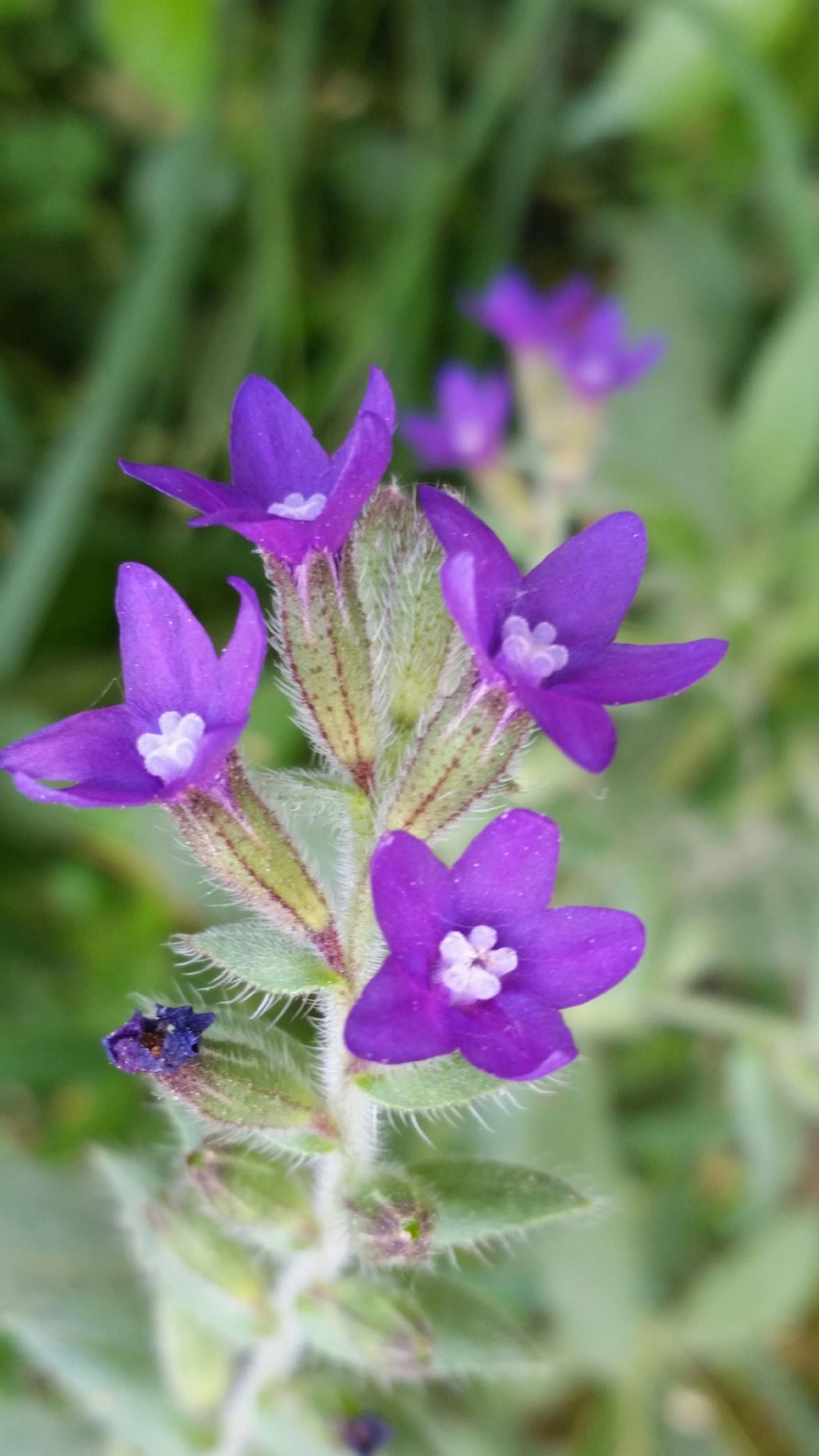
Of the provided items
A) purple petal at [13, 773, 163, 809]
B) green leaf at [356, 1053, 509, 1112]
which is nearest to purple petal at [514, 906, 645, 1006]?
green leaf at [356, 1053, 509, 1112]

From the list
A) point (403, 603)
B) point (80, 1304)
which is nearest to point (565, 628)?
point (403, 603)

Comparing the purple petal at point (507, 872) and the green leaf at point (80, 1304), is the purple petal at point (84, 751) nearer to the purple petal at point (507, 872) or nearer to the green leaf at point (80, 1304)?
the purple petal at point (507, 872)

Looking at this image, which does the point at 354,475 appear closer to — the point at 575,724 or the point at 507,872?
the point at 575,724

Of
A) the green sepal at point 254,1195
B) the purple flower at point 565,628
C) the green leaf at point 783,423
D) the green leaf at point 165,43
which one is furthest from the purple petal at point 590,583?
the green leaf at point 165,43

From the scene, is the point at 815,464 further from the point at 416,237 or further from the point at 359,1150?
the point at 359,1150

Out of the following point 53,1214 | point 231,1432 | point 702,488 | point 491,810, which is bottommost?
point 231,1432

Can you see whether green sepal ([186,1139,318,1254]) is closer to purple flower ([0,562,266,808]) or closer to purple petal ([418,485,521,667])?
purple flower ([0,562,266,808])

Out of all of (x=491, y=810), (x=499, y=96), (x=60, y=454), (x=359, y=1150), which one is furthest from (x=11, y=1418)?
(x=499, y=96)
